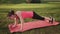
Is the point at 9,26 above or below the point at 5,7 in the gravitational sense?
below

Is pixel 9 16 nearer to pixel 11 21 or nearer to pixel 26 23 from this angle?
pixel 11 21

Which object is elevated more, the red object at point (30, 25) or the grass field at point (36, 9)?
the grass field at point (36, 9)

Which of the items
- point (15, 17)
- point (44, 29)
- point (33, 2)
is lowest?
point (44, 29)

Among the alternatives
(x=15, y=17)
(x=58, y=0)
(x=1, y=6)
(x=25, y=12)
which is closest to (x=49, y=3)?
(x=58, y=0)

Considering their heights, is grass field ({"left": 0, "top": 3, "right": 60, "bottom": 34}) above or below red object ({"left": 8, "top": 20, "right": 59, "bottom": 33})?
above

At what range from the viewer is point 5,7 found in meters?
1.34

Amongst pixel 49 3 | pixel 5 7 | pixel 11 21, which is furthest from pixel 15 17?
pixel 49 3

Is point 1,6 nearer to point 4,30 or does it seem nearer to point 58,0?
point 4,30

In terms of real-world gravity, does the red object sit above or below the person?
below

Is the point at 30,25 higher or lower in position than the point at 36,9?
lower

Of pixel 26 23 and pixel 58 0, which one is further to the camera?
pixel 58 0

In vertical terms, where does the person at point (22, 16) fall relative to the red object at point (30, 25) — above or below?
above

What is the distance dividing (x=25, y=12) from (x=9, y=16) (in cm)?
16

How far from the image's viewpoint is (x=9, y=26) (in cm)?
123
